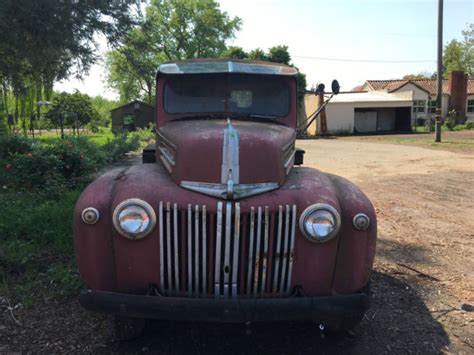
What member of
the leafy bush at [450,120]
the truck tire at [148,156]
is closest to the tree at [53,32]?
the truck tire at [148,156]

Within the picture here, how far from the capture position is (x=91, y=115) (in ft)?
186

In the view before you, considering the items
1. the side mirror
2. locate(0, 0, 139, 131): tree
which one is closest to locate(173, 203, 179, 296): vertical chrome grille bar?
the side mirror

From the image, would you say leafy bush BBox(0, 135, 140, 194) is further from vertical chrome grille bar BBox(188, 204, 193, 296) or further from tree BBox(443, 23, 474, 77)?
tree BBox(443, 23, 474, 77)

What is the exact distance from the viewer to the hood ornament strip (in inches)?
127

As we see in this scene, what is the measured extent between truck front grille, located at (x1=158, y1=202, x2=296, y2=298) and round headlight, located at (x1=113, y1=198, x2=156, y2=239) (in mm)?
83

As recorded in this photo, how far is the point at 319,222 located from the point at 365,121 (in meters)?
41.8

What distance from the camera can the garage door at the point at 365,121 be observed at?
42875mm

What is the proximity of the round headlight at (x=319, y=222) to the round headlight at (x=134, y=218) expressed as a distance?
1.02 meters

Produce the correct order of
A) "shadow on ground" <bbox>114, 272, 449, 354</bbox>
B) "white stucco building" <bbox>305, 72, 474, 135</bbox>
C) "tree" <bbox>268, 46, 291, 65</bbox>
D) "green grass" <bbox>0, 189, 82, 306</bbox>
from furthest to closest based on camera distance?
"white stucco building" <bbox>305, 72, 474, 135</bbox> → "tree" <bbox>268, 46, 291, 65</bbox> → "green grass" <bbox>0, 189, 82, 306</bbox> → "shadow on ground" <bbox>114, 272, 449, 354</bbox>

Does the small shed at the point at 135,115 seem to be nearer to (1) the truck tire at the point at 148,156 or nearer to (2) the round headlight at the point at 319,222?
(1) the truck tire at the point at 148,156

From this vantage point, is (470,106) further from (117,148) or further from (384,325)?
(384,325)

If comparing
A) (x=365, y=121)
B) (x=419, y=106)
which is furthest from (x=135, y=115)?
(x=419, y=106)

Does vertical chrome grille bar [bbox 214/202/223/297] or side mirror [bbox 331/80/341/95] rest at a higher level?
side mirror [bbox 331/80/341/95]

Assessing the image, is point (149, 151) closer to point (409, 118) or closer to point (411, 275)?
point (411, 275)
